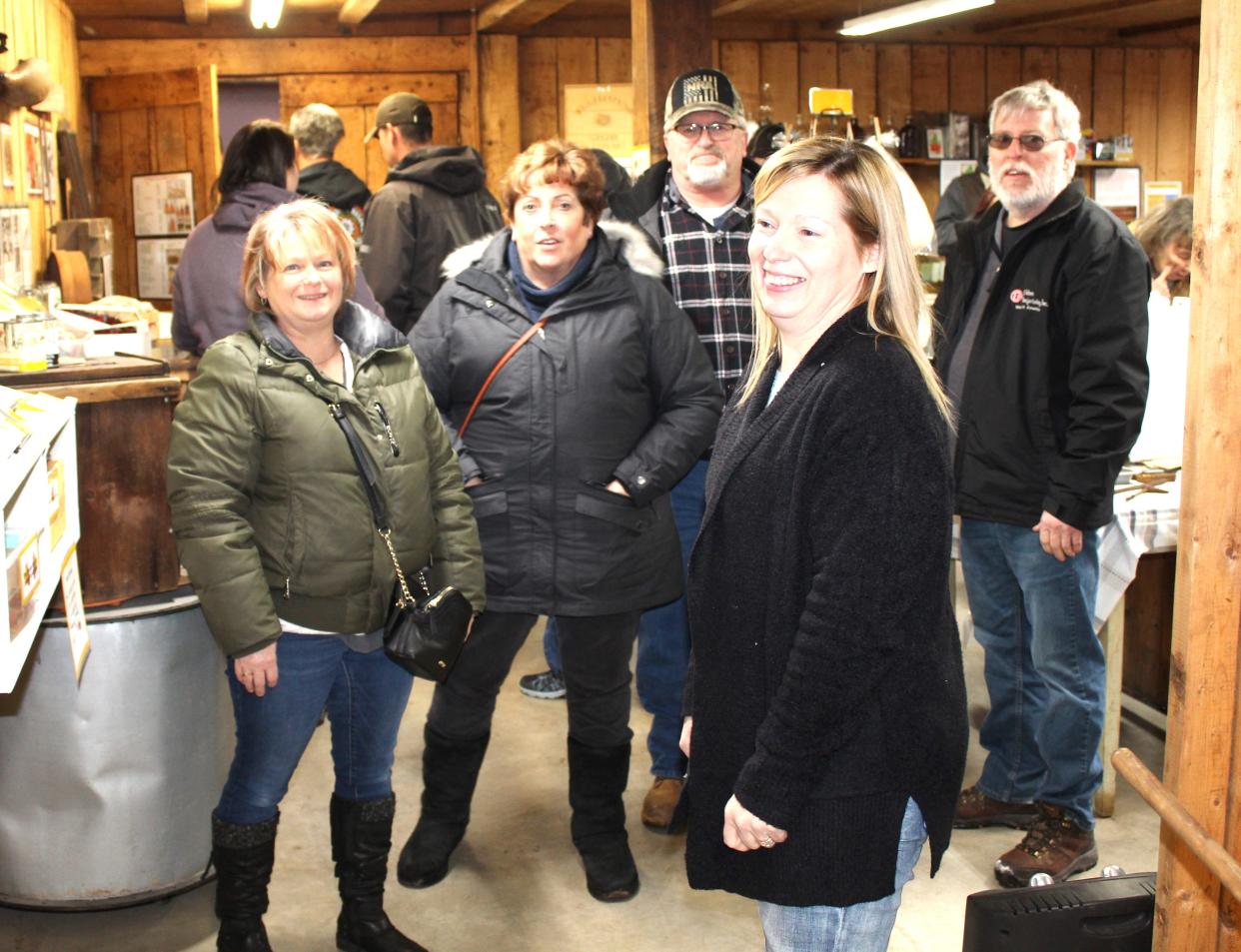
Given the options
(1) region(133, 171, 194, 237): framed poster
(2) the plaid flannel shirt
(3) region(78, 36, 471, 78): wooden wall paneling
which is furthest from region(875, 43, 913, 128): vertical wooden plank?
(2) the plaid flannel shirt

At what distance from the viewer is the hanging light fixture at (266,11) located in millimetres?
6516

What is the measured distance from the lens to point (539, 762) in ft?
12.1

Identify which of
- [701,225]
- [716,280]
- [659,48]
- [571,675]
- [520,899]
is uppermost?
[659,48]

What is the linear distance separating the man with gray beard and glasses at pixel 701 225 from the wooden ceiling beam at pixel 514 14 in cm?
368

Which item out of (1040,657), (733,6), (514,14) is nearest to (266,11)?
(514,14)

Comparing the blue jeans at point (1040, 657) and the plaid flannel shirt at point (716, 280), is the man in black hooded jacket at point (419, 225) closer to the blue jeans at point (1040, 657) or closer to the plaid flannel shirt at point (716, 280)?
the plaid flannel shirt at point (716, 280)

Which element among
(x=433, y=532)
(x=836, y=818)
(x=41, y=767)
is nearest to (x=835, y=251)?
(x=836, y=818)

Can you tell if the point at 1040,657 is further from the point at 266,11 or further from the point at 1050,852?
the point at 266,11

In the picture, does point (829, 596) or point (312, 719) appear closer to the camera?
point (829, 596)

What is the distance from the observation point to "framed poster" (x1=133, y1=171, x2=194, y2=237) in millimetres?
7125

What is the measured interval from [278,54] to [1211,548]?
7071 millimetres

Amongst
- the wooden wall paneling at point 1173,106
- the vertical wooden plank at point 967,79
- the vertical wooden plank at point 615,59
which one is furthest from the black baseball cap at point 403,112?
the wooden wall paneling at point 1173,106

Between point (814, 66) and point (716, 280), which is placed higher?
point (814, 66)

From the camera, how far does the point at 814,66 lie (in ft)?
27.9
